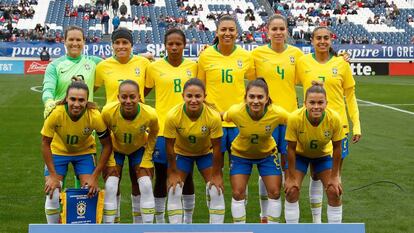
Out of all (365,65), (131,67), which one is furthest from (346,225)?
(365,65)

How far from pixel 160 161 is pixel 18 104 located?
52.8ft

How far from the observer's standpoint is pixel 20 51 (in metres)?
41.0

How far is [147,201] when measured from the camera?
7812mm

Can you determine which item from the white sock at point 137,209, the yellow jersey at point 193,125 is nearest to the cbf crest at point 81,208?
the white sock at point 137,209

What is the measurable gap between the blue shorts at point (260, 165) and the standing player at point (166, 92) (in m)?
0.62

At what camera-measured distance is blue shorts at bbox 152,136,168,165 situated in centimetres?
820

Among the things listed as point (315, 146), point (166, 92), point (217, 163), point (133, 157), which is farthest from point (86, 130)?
point (315, 146)

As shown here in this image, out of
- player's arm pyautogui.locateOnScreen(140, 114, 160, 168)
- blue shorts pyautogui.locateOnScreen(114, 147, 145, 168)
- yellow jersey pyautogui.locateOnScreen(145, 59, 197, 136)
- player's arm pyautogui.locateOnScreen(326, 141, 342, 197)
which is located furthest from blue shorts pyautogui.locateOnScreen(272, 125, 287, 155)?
blue shorts pyautogui.locateOnScreen(114, 147, 145, 168)


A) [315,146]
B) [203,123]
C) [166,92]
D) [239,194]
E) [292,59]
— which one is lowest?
[239,194]

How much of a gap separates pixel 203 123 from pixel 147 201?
0.99 m

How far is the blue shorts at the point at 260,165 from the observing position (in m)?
7.91

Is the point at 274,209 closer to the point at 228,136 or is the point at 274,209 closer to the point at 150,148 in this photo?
the point at 228,136

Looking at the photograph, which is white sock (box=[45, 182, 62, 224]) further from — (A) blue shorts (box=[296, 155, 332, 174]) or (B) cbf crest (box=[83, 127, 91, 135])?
(A) blue shorts (box=[296, 155, 332, 174])

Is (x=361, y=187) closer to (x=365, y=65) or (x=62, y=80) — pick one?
(x=62, y=80)
